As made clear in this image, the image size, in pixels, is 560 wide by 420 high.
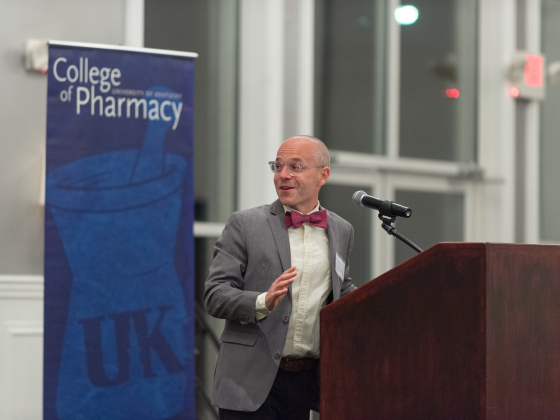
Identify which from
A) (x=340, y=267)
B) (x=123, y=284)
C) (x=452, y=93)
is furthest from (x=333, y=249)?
(x=452, y=93)

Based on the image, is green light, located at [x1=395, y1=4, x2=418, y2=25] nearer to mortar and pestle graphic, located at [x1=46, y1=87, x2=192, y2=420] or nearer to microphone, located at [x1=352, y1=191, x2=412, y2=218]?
mortar and pestle graphic, located at [x1=46, y1=87, x2=192, y2=420]

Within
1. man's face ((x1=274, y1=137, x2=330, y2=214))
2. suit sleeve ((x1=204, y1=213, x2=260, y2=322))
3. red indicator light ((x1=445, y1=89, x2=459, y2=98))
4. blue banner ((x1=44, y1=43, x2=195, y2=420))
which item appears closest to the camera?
suit sleeve ((x1=204, y1=213, x2=260, y2=322))

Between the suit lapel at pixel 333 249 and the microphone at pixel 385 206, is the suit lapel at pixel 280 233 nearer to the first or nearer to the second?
the suit lapel at pixel 333 249

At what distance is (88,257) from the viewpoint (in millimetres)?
3881

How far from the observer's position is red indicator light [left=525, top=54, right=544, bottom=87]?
20.8 feet

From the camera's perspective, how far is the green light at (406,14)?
19.6 ft

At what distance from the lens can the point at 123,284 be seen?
396 centimetres

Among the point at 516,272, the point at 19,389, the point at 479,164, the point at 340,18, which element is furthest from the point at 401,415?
the point at 479,164

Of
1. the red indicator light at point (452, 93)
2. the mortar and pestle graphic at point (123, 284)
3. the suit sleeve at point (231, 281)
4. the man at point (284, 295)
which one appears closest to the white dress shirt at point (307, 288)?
the man at point (284, 295)

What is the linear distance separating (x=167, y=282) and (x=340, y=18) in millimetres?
2726

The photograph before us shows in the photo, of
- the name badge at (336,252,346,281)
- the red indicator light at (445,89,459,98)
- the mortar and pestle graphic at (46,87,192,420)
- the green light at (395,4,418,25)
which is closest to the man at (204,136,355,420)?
the name badge at (336,252,346,281)

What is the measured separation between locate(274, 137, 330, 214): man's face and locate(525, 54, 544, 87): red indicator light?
4503 mm

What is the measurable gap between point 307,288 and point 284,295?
0.13 m

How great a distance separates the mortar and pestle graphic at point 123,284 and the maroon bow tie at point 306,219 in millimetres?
1807
